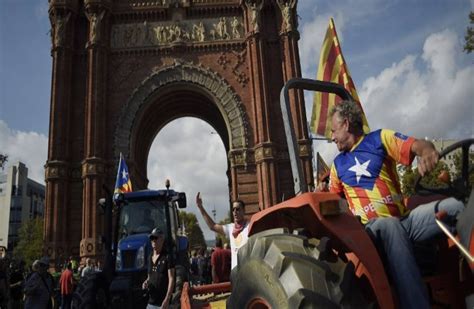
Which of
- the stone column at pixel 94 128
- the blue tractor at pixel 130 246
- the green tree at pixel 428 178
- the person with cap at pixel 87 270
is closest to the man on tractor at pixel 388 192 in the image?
the green tree at pixel 428 178

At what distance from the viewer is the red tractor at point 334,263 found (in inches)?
75.3

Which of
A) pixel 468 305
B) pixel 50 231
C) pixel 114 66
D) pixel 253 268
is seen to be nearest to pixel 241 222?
pixel 253 268

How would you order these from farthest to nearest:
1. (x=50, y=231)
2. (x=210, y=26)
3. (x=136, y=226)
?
(x=210, y=26), (x=50, y=231), (x=136, y=226)

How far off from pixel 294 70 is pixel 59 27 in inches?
544

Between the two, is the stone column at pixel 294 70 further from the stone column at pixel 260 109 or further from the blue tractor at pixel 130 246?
the blue tractor at pixel 130 246

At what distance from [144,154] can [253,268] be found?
24.9 meters

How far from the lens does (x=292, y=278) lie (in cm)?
198

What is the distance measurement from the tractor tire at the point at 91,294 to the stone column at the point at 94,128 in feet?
41.3

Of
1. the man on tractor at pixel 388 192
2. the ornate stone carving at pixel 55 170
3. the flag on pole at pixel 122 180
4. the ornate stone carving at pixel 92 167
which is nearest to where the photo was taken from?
the man on tractor at pixel 388 192

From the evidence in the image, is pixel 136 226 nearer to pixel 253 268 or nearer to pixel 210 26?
pixel 253 268

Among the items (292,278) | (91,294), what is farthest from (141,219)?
(292,278)

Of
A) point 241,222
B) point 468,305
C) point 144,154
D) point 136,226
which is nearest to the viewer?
point 468,305

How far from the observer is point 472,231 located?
182cm

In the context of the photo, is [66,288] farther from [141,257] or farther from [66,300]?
[141,257]
